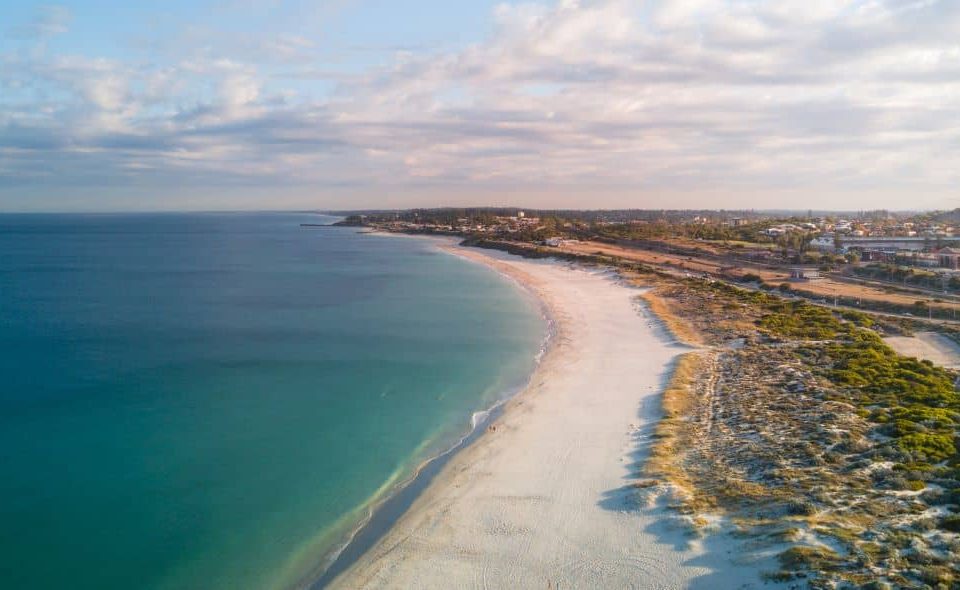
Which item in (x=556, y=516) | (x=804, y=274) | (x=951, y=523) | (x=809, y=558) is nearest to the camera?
(x=809, y=558)

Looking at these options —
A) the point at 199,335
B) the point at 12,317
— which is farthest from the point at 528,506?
the point at 12,317

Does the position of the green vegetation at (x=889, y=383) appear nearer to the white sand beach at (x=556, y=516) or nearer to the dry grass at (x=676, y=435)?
the dry grass at (x=676, y=435)

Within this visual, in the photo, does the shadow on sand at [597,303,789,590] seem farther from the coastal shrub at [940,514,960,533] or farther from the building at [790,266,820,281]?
the building at [790,266,820,281]

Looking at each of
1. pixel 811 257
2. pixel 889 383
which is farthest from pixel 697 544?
pixel 811 257

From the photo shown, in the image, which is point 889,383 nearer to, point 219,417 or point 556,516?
point 556,516

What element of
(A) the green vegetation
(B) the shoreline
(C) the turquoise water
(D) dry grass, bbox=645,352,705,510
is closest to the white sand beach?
(B) the shoreline

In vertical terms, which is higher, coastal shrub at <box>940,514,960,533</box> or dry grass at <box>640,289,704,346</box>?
dry grass at <box>640,289,704,346</box>
